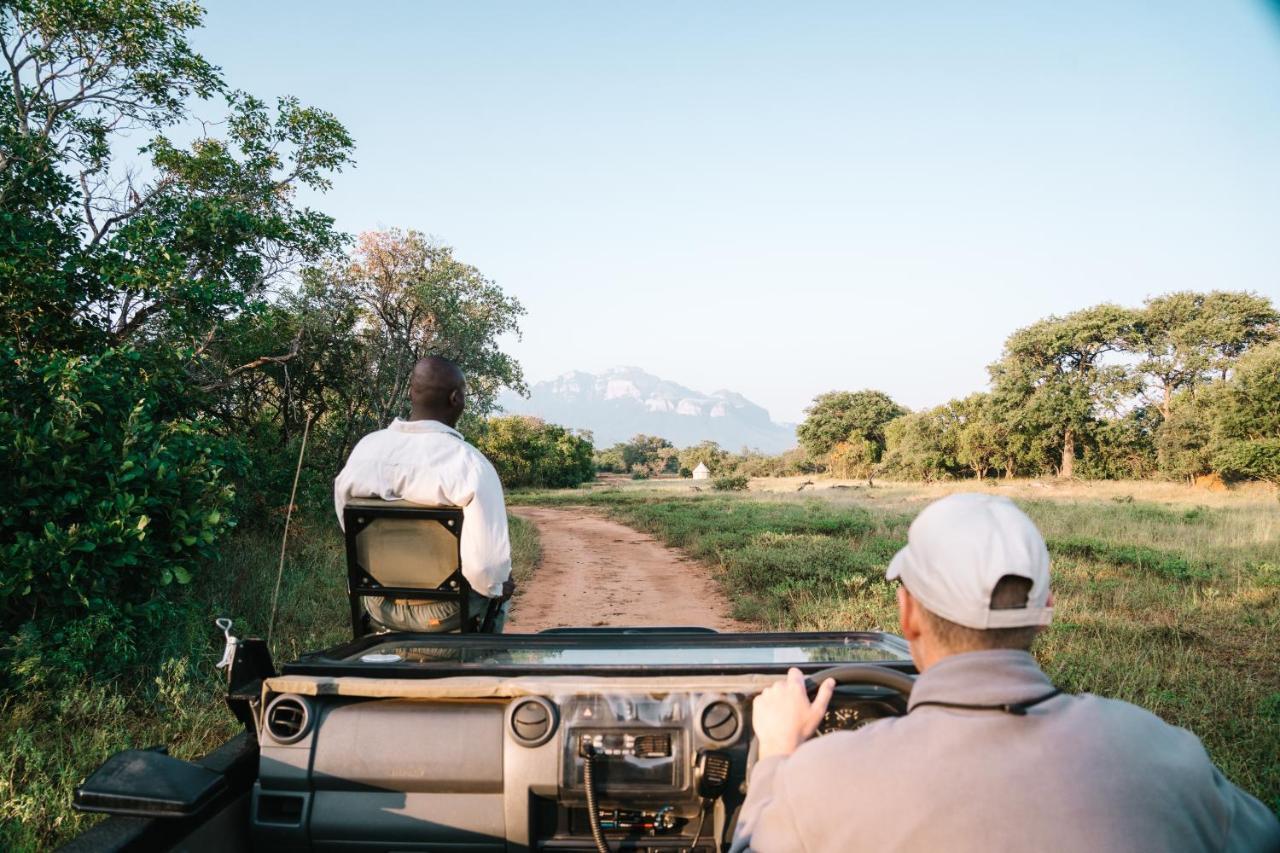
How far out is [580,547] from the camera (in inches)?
592

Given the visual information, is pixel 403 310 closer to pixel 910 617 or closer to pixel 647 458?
pixel 910 617

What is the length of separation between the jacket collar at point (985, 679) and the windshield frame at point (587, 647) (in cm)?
71

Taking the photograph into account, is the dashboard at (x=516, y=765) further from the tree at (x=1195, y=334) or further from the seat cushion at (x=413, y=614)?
the tree at (x=1195, y=334)

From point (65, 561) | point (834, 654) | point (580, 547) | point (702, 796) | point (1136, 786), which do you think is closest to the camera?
point (1136, 786)

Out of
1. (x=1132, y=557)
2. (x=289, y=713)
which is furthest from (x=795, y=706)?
(x=1132, y=557)

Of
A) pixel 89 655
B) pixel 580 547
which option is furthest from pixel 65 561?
pixel 580 547

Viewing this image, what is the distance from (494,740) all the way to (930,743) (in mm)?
1092

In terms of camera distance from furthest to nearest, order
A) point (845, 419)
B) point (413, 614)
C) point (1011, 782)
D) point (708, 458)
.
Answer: point (708, 458) < point (845, 419) < point (413, 614) < point (1011, 782)

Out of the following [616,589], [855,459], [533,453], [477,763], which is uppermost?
[533,453]

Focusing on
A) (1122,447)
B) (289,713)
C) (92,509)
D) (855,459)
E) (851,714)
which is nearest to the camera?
(851,714)

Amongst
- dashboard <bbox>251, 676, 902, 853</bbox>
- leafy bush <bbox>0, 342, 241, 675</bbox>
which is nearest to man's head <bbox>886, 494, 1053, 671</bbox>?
dashboard <bbox>251, 676, 902, 853</bbox>

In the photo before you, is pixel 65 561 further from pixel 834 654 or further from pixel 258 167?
pixel 258 167

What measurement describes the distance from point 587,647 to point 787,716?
3.16 feet

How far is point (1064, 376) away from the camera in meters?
40.0
